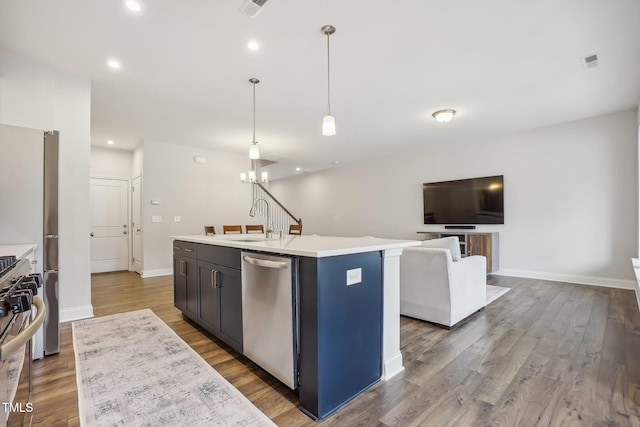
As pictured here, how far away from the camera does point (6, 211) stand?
2311mm

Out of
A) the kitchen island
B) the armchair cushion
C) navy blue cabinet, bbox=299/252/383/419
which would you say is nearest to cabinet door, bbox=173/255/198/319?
the kitchen island

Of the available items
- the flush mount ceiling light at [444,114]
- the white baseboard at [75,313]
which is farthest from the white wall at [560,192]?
the white baseboard at [75,313]

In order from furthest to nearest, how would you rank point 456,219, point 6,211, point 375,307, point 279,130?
point 456,219, point 279,130, point 6,211, point 375,307

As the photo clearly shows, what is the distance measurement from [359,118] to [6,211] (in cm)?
421

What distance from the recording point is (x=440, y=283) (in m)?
2.95

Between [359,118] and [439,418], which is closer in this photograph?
[439,418]

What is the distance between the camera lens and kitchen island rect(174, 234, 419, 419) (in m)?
1.64

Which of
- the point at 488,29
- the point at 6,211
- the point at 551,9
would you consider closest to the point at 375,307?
the point at 488,29

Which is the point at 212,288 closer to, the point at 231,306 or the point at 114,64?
the point at 231,306

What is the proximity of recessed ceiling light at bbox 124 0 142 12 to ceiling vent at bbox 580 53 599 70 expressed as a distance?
412 cm

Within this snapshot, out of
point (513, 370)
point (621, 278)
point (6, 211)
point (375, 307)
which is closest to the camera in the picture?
point (375, 307)

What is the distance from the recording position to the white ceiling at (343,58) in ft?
7.77

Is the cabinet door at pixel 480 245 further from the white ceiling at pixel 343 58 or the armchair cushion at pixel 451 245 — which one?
the armchair cushion at pixel 451 245

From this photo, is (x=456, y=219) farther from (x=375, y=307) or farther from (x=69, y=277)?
(x=69, y=277)
